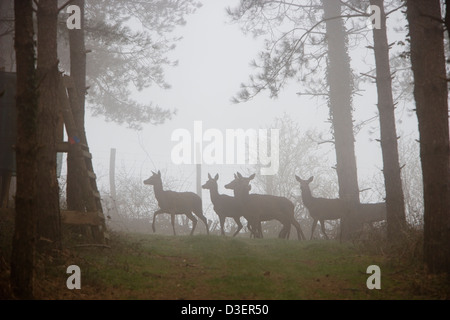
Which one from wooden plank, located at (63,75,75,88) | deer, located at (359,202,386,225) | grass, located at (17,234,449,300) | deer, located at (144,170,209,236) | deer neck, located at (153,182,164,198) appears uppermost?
wooden plank, located at (63,75,75,88)

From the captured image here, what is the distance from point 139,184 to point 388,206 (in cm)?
2028

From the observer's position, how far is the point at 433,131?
7.51m

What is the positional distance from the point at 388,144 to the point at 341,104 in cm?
532

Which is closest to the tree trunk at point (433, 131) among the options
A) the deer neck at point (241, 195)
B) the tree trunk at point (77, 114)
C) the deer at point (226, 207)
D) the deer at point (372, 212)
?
the tree trunk at point (77, 114)

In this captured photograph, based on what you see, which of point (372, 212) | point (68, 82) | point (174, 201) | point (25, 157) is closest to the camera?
point (25, 157)

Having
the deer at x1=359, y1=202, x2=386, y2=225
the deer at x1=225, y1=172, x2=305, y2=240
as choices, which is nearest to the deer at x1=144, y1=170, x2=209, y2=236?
the deer at x1=225, y1=172, x2=305, y2=240

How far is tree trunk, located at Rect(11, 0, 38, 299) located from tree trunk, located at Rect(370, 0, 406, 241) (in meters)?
7.09

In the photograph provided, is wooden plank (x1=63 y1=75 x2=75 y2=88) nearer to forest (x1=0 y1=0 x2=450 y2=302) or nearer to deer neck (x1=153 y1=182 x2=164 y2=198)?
forest (x1=0 y1=0 x2=450 y2=302)

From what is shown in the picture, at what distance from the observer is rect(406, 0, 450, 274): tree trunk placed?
7.33m

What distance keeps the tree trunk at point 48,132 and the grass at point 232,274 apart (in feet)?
1.76

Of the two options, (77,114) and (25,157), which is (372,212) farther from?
(25,157)

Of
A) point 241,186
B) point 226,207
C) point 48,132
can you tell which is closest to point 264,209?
point 241,186

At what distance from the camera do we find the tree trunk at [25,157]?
18.7ft
